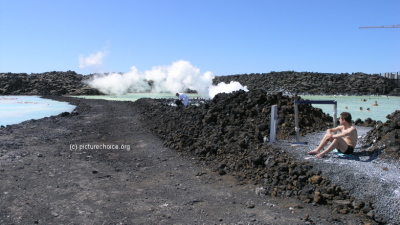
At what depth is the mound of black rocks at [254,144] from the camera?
5904 millimetres

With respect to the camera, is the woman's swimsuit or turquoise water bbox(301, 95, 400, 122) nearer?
the woman's swimsuit

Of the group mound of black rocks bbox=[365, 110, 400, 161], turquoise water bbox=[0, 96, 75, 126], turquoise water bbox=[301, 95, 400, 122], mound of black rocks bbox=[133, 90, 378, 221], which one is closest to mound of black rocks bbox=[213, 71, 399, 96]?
turquoise water bbox=[301, 95, 400, 122]

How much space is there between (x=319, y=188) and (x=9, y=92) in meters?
67.0

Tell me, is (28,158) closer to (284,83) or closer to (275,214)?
(275,214)

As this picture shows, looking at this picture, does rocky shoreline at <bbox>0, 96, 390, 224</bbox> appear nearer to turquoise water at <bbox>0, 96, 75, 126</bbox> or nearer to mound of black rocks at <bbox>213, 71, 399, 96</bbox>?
turquoise water at <bbox>0, 96, 75, 126</bbox>

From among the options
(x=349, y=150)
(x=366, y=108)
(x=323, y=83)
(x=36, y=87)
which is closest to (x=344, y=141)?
(x=349, y=150)

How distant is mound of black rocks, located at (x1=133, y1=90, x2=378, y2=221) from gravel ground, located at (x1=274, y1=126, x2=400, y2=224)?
15cm

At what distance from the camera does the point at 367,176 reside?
5.75 m

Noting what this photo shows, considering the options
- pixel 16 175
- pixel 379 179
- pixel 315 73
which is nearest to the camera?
pixel 379 179

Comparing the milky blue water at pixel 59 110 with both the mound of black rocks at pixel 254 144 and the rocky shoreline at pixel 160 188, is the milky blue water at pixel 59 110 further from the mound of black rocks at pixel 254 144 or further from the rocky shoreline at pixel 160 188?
the rocky shoreline at pixel 160 188

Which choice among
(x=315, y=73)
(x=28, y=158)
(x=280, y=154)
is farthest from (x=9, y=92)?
(x=280, y=154)

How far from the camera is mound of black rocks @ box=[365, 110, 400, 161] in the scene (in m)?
6.57

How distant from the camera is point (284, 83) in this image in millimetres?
65375

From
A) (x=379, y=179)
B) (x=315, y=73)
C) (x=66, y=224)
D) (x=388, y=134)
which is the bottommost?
(x=66, y=224)
